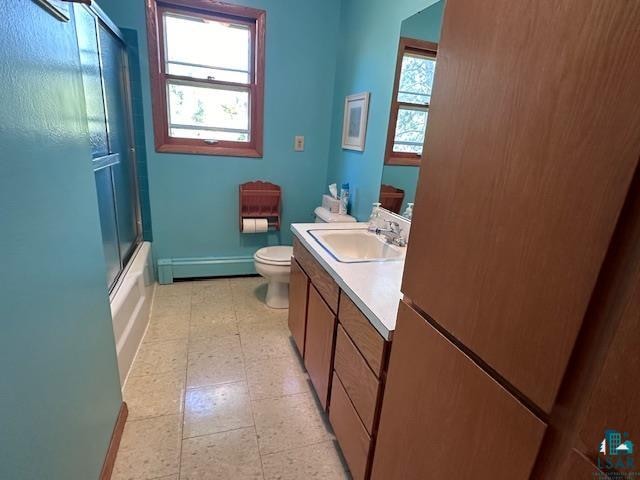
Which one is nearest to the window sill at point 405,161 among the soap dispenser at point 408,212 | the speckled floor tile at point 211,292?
the soap dispenser at point 408,212

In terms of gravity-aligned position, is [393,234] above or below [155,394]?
above

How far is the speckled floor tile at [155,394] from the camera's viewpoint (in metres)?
1.61

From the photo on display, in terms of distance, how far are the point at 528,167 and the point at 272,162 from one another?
8.32 ft

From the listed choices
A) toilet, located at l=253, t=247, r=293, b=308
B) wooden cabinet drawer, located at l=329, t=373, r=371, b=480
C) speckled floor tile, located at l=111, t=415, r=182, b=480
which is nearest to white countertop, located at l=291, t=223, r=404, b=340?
wooden cabinet drawer, located at l=329, t=373, r=371, b=480

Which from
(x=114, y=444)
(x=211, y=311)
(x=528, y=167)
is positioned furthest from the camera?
(x=211, y=311)

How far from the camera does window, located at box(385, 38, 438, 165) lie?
5.47ft

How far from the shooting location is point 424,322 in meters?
0.79

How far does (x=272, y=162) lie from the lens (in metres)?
2.89

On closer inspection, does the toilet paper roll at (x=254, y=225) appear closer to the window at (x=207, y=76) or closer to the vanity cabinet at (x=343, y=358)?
the window at (x=207, y=76)

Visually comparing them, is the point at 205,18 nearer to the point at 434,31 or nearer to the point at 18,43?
the point at 434,31

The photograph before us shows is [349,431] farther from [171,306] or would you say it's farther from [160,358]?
[171,306]

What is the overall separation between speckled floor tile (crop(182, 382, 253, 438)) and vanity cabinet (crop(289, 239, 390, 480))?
38 cm

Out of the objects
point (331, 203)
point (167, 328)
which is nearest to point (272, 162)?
point (331, 203)

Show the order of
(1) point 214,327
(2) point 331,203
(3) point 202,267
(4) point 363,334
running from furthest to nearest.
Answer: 1. (3) point 202,267
2. (2) point 331,203
3. (1) point 214,327
4. (4) point 363,334
